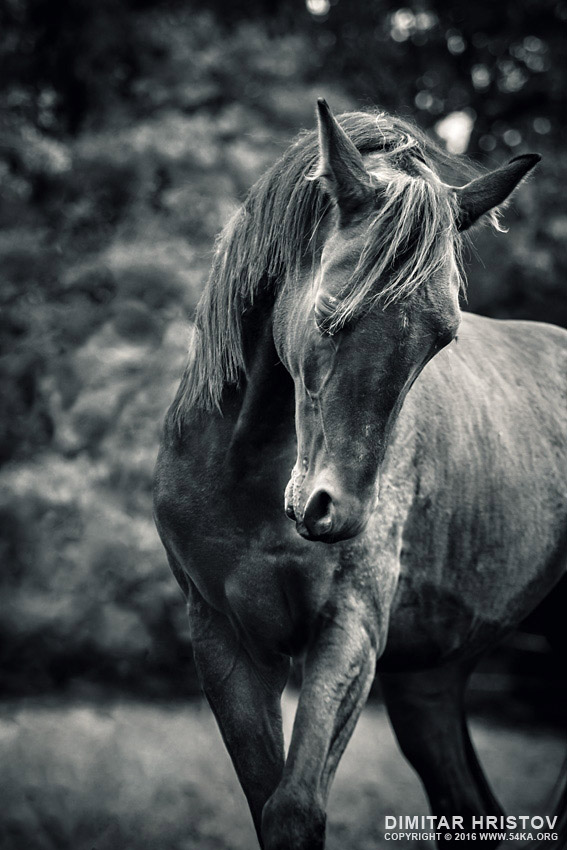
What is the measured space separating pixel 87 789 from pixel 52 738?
32.0 inches

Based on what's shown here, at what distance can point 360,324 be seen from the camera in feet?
6.68

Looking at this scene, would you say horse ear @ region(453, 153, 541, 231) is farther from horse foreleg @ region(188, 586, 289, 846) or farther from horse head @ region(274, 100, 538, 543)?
horse foreleg @ region(188, 586, 289, 846)

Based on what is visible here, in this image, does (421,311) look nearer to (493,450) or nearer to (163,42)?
(493,450)

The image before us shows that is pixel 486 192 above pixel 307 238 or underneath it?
above

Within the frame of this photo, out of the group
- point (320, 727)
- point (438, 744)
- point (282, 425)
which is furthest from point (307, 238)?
point (438, 744)

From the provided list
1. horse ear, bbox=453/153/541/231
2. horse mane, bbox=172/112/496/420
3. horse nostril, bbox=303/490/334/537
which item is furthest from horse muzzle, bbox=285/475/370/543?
horse ear, bbox=453/153/541/231

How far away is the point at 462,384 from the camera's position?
10.8 ft

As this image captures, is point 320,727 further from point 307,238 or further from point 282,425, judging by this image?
point 307,238

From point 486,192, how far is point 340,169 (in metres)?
0.42

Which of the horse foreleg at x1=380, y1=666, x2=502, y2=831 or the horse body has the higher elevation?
the horse body

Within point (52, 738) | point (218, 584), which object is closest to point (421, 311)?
point (218, 584)

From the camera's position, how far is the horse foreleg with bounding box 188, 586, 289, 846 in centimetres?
265

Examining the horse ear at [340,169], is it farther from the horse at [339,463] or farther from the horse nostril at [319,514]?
the horse nostril at [319,514]

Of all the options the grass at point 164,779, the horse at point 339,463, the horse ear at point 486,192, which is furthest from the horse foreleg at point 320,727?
the grass at point 164,779
